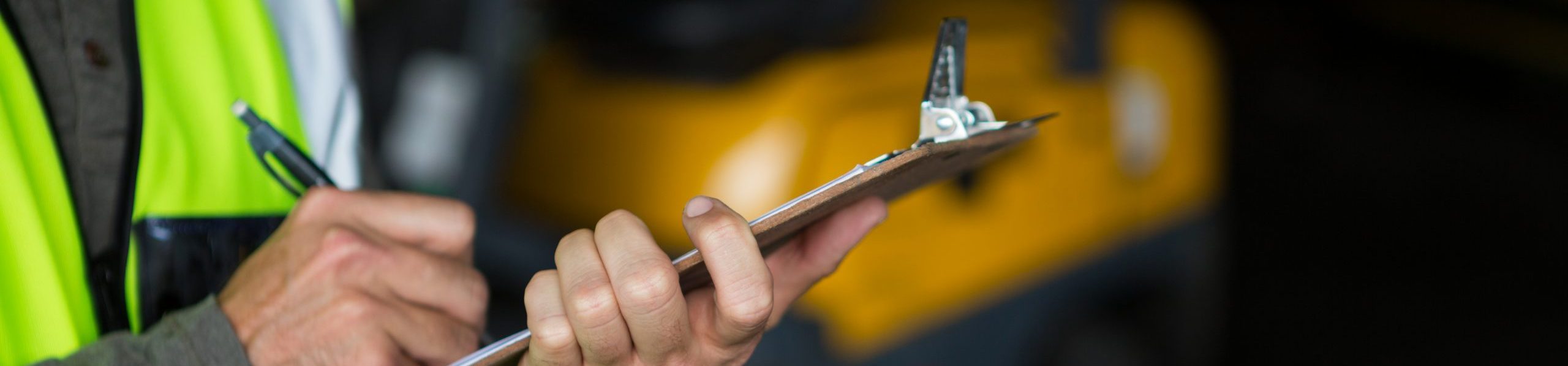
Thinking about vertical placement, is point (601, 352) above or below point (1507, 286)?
above

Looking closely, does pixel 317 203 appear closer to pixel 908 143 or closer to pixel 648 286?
pixel 648 286

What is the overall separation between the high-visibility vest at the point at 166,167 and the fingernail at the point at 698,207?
1.66 ft

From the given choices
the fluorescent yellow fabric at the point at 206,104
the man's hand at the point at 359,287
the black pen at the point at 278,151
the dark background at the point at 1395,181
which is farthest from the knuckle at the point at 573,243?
the dark background at the point at 1395,181

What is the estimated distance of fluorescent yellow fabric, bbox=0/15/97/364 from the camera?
910 mm

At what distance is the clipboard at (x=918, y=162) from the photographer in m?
0.79

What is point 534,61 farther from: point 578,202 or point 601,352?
point 601,352

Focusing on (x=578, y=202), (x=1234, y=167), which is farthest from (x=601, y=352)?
(x=1234, y=167)

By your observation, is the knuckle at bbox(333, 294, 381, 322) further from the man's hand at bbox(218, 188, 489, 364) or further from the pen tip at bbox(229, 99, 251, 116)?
the pen tip at bbox(229, 99, 251, 116)

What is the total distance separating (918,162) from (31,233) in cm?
66

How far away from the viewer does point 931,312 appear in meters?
2.41

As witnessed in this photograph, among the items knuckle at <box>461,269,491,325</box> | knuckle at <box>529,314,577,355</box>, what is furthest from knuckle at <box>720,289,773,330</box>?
knuckle at <box>461,269,491,325</box>

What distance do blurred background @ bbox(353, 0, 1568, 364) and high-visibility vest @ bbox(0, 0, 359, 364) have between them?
320 mm

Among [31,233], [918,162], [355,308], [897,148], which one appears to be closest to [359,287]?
[355,308]

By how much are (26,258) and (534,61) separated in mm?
1881
